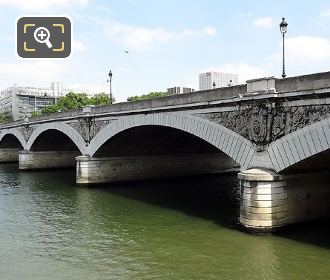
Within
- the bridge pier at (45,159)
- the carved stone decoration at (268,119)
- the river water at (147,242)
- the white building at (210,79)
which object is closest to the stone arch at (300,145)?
the carved stone decoration at (268,119)

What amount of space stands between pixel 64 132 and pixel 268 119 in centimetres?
2394

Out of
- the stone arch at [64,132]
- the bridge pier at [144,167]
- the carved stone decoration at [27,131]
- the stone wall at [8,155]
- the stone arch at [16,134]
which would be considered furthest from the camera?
the stone wall at [8,155]


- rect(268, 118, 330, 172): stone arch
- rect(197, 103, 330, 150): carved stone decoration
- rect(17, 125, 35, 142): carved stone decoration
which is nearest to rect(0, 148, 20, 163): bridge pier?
→ rect(17, 125, 35, 142): carved stone decoration

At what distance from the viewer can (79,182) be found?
31469 millimetres

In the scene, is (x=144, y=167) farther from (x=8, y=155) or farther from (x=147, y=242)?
(x=8, y=155)

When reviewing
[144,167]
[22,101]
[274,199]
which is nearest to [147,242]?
[274,199]

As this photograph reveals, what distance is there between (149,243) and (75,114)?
67.8 ft

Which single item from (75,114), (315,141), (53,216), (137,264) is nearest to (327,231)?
(315,141)

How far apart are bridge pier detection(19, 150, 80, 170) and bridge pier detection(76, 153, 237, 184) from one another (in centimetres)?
1587

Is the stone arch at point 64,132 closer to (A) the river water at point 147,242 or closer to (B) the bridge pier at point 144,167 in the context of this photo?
(B) the bridge pier at point 144,167

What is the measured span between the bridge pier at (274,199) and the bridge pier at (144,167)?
16.5 metres

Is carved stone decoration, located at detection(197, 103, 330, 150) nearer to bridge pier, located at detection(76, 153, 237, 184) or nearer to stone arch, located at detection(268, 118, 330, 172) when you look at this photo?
stone arch, located at detection(268, 118, 330, 172)

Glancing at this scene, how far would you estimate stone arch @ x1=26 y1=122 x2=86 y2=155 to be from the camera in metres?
33.2

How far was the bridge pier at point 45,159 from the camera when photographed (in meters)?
45.5
